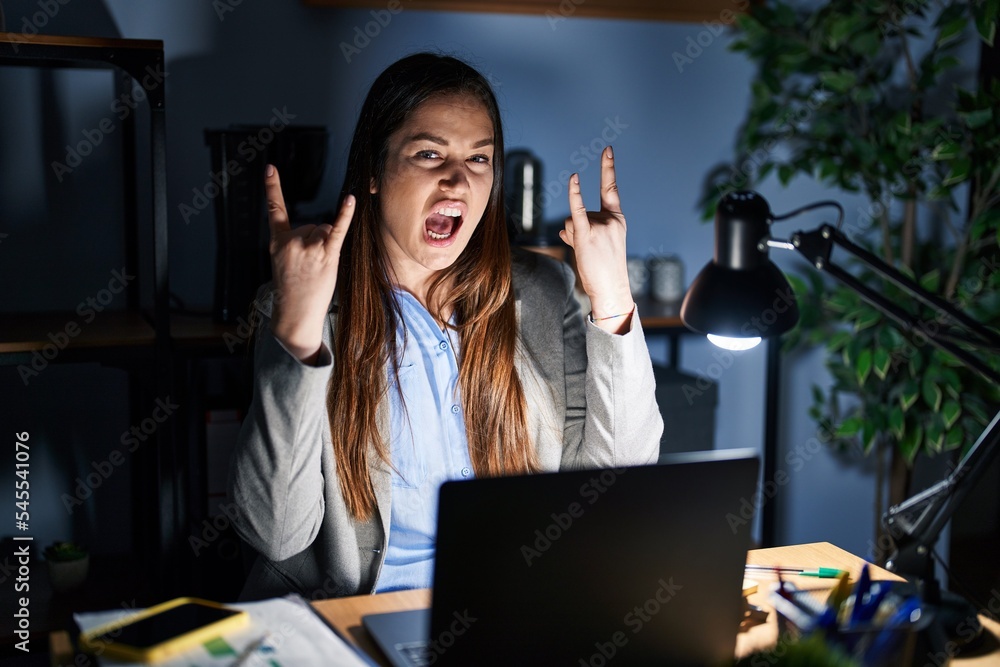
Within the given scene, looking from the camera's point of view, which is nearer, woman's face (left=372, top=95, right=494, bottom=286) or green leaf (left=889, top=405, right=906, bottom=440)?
woman's face (left=372, top=95, right=494, bottom=286)

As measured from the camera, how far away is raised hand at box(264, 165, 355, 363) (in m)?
1.25

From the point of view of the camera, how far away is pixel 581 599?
2.99 ft

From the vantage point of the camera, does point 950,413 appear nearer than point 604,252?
No

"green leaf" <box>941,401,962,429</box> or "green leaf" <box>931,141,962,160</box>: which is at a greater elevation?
"green leaf" <box>931,141,962,160</box>

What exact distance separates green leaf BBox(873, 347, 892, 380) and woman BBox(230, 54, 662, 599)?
101cm

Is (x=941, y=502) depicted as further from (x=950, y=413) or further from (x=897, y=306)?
(x=950, y=413)

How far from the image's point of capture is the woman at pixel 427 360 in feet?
4.75

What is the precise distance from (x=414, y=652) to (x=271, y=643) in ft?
0.49

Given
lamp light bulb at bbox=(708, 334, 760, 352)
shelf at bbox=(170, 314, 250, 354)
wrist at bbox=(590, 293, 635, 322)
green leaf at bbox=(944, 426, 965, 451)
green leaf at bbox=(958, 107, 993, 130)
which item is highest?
green leaf at bbox=(958, 107, 993, 130)

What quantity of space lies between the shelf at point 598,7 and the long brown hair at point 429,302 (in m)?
0.79

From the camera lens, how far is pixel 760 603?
1199 millimetres

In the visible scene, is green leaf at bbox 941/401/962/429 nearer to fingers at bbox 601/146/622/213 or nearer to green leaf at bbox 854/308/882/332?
green leaf at bbox 854/308/882/332

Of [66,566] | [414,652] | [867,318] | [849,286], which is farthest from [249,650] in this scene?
[867,318]

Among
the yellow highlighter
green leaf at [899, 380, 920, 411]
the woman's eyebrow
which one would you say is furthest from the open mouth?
green leaf at [899, 380, 920, 411]
